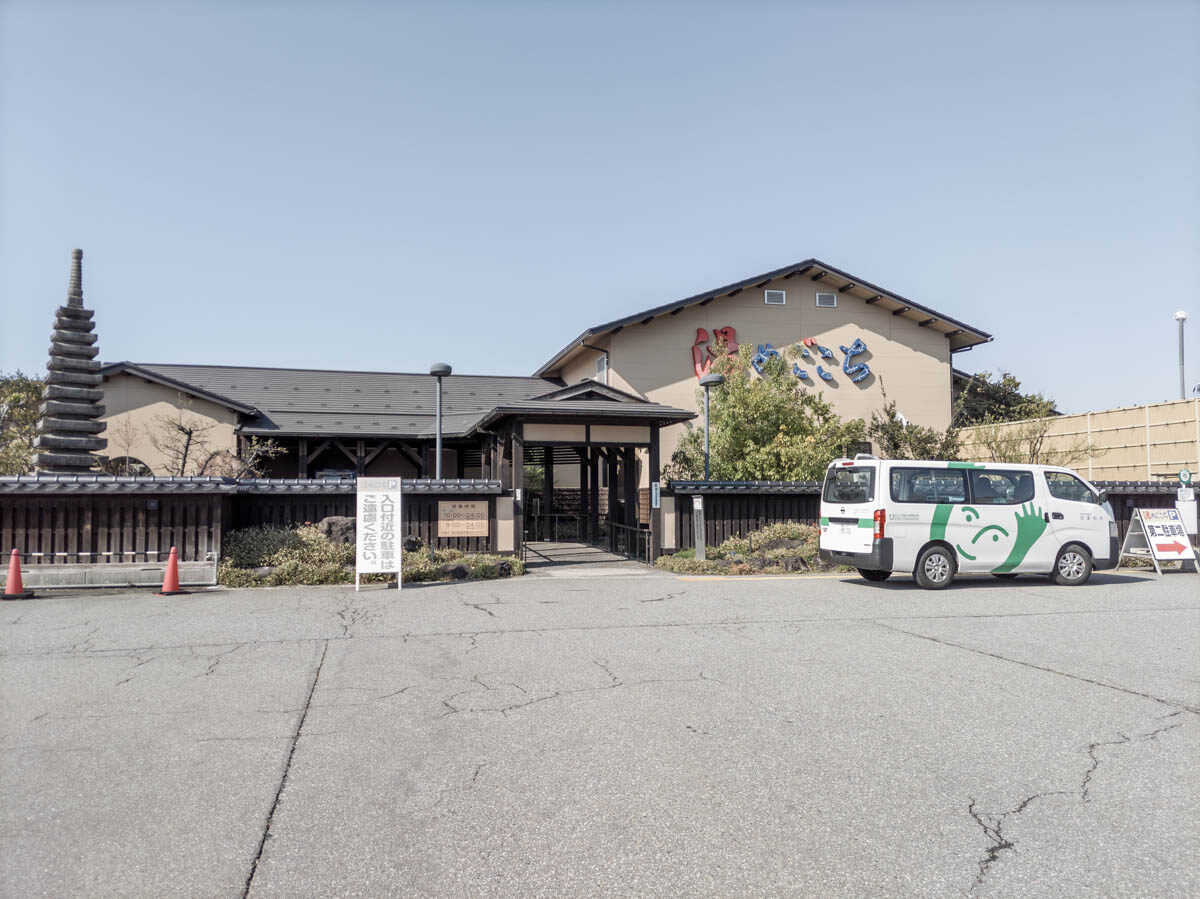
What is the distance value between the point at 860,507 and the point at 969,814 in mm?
9620

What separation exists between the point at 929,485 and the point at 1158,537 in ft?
20.8

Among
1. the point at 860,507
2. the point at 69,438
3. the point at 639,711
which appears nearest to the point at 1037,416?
the point at 860,507

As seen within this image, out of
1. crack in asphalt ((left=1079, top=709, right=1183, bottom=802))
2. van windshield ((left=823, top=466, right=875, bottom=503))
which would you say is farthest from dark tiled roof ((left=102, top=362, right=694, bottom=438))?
crack in asphalt ((left=1079, top=709, right=1183, bottom=802))

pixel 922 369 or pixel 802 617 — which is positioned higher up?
pixel 922 369

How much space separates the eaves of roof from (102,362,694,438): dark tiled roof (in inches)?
1.1

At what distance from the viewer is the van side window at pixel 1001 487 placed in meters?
13.9

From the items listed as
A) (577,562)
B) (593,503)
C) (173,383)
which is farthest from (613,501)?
(173,383)

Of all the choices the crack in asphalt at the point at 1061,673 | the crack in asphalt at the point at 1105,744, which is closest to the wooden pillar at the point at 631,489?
the crack in asphalt at the point at 1061,673

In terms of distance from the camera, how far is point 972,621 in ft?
34.4

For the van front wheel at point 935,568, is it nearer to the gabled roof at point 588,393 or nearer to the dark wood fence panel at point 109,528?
the gabled roof at point 588,393

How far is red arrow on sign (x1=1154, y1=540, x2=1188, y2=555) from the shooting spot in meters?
16.4

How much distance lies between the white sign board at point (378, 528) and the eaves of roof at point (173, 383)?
1280 cm

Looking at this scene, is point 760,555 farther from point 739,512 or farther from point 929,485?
point 929,485

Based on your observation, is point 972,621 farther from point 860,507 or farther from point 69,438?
point 69,438
